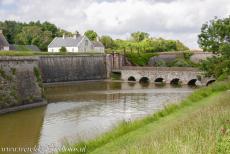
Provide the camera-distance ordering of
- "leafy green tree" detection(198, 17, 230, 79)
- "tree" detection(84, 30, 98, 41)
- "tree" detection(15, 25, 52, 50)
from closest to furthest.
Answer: "leafy green tree" detection(198, 17, 230, 79) → "tree" detection(15, 25, 52, 50) → "tree" detection(84, 30, 98, 41)

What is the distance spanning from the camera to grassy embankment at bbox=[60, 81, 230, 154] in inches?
299

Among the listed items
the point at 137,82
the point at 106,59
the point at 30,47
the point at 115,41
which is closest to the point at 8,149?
the point at 137,82

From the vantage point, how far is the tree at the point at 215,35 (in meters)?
24.8

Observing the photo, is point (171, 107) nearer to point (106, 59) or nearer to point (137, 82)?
point (137, 82)

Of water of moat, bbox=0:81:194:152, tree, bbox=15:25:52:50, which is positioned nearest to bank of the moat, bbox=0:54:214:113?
water of moat, bbox=0:81:194:152

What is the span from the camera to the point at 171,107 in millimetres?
19438

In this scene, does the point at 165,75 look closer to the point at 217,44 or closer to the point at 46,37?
the point at 217,44

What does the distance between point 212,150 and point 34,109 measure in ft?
79.4

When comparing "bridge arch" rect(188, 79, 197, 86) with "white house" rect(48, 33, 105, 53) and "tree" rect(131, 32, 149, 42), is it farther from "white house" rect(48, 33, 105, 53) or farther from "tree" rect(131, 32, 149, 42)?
"tree" rect(131, 32, 149, 42)

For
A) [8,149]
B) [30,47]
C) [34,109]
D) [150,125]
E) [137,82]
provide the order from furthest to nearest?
[30,47] < [137,82] < [34,109] < [8,149] < [150,125]

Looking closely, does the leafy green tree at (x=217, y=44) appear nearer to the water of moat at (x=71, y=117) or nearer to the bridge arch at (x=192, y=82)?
the water of moat at (x=71, y=117)

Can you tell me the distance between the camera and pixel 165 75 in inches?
2202

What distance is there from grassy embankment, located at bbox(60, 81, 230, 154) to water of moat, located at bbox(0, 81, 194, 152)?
1.83 meters

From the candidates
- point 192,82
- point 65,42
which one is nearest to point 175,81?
point 192,82
